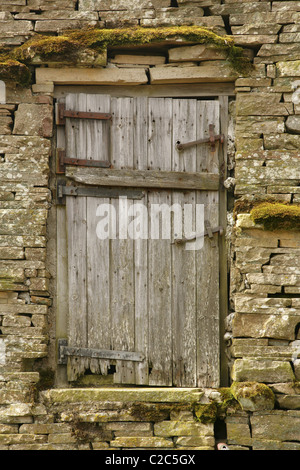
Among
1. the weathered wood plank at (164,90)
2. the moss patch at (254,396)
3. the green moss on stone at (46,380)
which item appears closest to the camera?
the moss patch at (254,396)

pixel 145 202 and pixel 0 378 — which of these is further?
pixel 145 202

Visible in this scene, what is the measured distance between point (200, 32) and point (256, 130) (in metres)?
1.00

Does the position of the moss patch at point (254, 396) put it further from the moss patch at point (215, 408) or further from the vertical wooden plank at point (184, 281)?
the vertical wooden plank at point (184, 281)

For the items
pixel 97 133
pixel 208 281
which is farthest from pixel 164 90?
pixel 208 281

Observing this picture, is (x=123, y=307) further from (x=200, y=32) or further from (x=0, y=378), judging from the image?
(x=200, y=32)

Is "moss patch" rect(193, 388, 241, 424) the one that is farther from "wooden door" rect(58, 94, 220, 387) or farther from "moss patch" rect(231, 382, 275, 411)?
"wooden door" rect(58, 94, 220, 387)

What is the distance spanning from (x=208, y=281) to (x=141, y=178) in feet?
3.60

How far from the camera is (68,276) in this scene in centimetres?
465

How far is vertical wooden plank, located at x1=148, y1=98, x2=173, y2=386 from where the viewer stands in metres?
4.58

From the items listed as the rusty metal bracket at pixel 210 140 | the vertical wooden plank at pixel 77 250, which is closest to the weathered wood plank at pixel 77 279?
the vertical wooden plank at pixel 77 250

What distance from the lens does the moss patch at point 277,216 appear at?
432 centimetres

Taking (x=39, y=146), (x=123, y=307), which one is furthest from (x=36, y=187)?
(x=123, y=307)

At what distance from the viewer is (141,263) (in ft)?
15.3

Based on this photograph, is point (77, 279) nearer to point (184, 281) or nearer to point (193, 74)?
point (184, 281)
